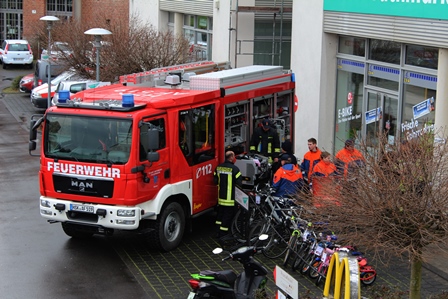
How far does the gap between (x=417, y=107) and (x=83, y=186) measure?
6.79 meters

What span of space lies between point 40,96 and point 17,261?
16.2 meters

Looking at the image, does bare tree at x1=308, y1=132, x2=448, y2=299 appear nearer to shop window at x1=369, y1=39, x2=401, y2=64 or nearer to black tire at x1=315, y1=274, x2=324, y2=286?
black tire at x1=315, y1=274, x2=324, y2=286

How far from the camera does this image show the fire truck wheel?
12469mm

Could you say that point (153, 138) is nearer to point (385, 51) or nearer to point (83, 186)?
point (83, 186)

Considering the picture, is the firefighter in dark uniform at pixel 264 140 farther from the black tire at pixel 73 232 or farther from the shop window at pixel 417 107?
the black tire at pixel 73 232

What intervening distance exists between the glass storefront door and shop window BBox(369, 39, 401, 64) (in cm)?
74

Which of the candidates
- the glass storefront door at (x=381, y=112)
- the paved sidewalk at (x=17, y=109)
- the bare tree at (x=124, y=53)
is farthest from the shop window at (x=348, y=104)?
the paved sidewalk at (x=17, y=109)

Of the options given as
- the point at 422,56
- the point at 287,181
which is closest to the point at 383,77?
the point at 422,56

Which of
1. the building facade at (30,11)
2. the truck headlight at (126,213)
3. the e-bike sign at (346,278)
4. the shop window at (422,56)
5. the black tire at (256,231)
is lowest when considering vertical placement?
the black tire at (256,231)

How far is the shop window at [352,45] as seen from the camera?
1725 cm

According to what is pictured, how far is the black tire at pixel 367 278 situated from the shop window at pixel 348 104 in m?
6.69

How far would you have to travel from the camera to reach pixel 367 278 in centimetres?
1085

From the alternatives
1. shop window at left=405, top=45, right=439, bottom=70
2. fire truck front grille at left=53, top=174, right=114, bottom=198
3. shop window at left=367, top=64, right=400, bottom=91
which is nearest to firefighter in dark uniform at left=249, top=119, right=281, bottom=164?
shop window at left=367, top=64, right=400, bottom=91

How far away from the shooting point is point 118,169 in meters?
11.9
